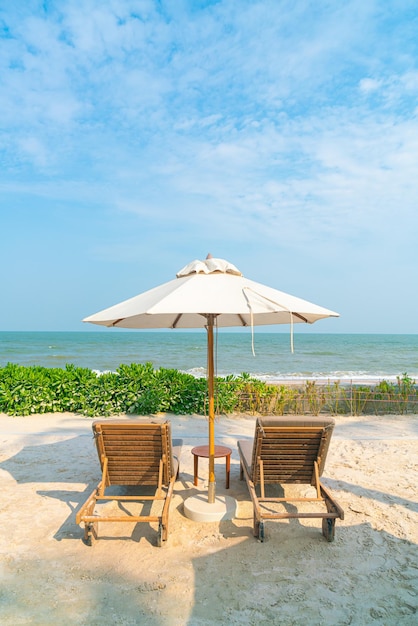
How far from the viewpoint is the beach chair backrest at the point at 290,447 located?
3420mm

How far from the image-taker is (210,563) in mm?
2844

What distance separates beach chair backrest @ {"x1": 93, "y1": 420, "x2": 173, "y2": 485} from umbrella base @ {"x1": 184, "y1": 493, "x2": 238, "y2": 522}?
1.10ft

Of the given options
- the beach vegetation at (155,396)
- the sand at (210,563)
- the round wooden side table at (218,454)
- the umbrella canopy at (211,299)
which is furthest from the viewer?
the beach vegetation at (155,396)

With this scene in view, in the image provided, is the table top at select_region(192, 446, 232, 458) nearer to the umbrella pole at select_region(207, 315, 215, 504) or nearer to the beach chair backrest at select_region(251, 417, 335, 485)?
the umbrella pole at select_region(207, 315, 215, 504)

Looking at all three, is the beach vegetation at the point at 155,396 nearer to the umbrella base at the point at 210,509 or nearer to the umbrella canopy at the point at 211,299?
the umbrella base at the point at 210,509

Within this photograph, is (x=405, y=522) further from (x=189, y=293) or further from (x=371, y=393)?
(x=371, y=393)

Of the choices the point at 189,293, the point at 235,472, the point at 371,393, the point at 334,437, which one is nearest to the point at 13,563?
the point at 189,293

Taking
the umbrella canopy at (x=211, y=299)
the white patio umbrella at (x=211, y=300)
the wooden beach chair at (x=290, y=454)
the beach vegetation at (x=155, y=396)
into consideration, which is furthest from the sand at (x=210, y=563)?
the beach vegetation at (x=155, y=396)

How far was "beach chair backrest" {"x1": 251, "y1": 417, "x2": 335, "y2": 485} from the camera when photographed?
11.2ft

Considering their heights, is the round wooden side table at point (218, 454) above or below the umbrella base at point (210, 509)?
above

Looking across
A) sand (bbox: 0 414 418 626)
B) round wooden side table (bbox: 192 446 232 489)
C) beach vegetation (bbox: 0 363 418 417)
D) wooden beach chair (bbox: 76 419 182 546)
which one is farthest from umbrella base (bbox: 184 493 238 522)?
beach vegetation (bbox: 0 363 418 417)

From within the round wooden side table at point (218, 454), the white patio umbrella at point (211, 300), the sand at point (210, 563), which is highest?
the white patio umbrella at point (211, 300)

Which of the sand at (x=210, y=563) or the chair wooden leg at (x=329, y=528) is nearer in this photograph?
the sand at (x=210, y=563)

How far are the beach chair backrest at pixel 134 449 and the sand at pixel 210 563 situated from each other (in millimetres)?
391
